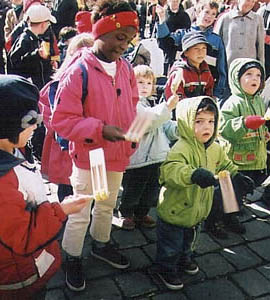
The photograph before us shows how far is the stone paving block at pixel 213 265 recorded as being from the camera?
10.3ft

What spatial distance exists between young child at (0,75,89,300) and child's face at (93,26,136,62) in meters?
0.71

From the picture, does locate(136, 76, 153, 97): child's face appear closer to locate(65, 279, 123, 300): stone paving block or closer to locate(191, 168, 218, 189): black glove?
locate(191, 168, 218, 189): black glove

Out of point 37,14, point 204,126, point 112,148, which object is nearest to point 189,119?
point 204,126

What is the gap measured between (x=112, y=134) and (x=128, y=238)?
1424 mm

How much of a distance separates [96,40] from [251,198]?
2.45 meters

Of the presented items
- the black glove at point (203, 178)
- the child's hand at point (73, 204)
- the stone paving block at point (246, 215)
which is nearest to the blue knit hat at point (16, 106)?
the child's hand at point (73, 204)

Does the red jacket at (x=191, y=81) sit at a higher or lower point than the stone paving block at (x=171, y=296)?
higher

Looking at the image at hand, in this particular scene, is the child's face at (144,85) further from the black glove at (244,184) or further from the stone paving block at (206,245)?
the stone paving block at (206,245)

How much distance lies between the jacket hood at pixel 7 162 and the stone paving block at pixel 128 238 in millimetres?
1723

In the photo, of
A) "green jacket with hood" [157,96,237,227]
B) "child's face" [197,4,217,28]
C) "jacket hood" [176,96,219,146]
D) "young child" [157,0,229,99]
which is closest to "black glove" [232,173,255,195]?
"green jacket with hood" [157,96,237,227]

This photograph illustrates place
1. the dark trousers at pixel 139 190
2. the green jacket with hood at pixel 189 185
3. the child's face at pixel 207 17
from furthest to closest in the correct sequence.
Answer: the child's face at pixel 207 17 < the dark trousers at pixel 139 190 < the green jacket with hood at pixel 189 185

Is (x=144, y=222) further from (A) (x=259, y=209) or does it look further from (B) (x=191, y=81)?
(B) (x=191, y=81)

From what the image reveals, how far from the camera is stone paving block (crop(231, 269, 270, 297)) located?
116 inches

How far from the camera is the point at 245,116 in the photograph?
359 centimetres
